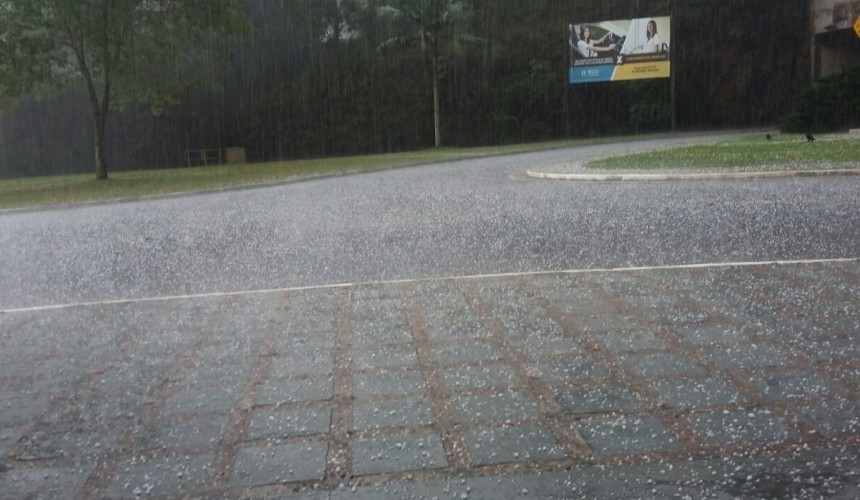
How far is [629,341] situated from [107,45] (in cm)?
1862

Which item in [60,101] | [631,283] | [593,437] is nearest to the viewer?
[593,437]

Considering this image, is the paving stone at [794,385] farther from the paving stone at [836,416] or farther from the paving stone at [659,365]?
the paving stone at [659,365]

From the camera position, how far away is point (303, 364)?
3.81 meters

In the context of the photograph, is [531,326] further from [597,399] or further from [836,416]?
[836,416]

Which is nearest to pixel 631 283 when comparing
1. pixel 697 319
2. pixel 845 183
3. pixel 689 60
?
pixel 697 319

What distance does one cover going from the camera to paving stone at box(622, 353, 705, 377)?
11.5 feet

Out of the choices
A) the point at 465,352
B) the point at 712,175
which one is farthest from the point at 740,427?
the point at 712,175

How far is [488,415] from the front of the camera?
3121mm

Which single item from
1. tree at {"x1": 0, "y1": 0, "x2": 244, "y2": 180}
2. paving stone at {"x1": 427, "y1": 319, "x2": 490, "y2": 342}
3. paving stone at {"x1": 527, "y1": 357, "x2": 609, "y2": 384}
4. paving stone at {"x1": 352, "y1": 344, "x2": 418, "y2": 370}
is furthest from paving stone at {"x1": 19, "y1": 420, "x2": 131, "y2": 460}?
tree at {"x1": 0, "y1": 0, "x2": 244, "y2": 180}

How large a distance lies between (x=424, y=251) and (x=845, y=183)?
6119 millimetres

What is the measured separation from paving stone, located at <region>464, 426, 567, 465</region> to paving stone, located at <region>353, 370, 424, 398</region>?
1.73ft

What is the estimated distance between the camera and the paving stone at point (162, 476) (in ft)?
8.75

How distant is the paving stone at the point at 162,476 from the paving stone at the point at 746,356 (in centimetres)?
220

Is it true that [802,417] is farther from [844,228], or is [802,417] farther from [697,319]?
[844,228]
